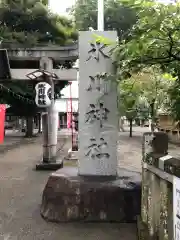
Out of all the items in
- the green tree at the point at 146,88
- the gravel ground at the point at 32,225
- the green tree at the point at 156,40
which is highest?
the green tree at the point at 156,40

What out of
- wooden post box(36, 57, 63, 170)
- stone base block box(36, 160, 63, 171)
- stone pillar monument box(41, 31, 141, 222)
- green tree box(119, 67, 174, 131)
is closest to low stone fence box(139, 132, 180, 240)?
green tree box(119, 67, 174, 131)

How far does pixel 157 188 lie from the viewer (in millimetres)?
3652

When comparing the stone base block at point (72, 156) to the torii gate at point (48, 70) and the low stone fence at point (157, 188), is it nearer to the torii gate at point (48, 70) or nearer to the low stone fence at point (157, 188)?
the torii gate at point (48, 70)

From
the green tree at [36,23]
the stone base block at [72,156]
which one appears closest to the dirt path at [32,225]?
the stone base block at [72,156]

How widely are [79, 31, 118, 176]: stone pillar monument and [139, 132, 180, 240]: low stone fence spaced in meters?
1.80

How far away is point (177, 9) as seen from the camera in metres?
2.78

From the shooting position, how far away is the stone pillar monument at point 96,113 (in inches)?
235

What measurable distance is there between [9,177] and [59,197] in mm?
4667

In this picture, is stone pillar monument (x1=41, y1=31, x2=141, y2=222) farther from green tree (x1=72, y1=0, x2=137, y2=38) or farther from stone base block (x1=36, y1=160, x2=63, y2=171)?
green tree (x1=72, y1=0, x2=137, y2=38)

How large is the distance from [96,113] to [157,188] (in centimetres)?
262

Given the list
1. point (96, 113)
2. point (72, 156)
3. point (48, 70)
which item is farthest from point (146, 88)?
point (72, 156)

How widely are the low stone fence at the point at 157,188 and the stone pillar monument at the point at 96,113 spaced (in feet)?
5.89

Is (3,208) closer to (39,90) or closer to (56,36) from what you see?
(39,90)

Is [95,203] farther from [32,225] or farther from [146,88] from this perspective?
[146,88]
